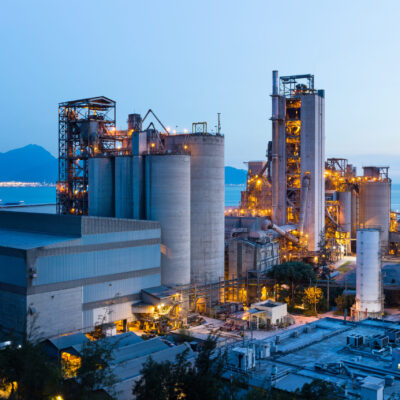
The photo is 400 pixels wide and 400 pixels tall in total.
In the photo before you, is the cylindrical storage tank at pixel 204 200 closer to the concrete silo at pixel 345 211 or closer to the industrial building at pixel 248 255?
the industrial building at pixel 248 255

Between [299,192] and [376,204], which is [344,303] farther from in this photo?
[376,204]

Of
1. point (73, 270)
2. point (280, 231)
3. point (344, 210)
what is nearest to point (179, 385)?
point (73, 270)

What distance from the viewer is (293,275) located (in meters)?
54.1

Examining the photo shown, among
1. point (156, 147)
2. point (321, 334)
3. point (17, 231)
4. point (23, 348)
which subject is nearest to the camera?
point (23, 348)

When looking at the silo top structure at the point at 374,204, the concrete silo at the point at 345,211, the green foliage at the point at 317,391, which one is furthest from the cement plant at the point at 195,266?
the silo top structure at the point at 374,204

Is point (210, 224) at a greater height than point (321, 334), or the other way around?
point (210, 224)

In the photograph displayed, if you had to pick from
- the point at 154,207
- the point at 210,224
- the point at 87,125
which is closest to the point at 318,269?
the point at 210,224

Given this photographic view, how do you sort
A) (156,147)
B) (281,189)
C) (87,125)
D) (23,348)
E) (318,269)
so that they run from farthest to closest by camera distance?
(281,189) → (318,269) → (87,125) → (156,147) → (23,348)

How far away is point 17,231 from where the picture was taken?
1928 inches

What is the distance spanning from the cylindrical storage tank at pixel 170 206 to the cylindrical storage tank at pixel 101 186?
7321mm

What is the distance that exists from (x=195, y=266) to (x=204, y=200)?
21.6 ft

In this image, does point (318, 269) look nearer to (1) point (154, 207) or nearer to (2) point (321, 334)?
(1) point (154, 207)

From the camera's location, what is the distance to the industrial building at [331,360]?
24.9 metres

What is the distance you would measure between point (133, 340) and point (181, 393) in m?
15.8
